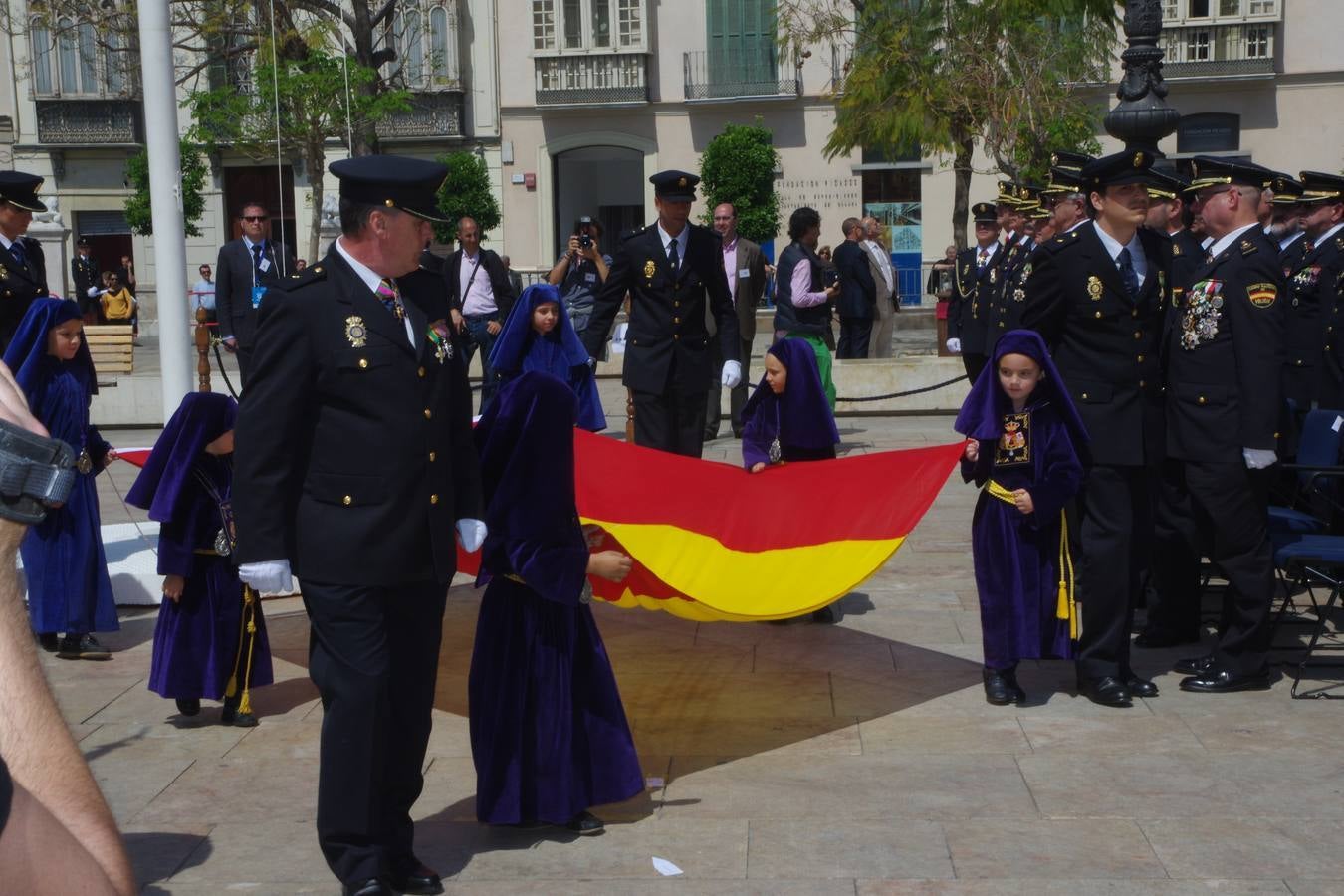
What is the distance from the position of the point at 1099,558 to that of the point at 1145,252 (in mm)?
1323

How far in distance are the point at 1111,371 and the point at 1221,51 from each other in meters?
34.3

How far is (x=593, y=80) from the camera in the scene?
39562mm

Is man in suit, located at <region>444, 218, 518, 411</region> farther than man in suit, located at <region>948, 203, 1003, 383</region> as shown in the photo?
Yes

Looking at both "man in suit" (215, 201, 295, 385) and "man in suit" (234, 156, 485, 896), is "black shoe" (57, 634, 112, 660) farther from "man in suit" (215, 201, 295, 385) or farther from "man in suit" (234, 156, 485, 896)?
"man in suit" (215, 201, 295, 385)

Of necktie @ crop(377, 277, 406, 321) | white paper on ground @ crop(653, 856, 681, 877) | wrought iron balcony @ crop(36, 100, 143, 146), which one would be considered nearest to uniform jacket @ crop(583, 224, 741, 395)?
necktie @ crop(377, 277, 406, 321)

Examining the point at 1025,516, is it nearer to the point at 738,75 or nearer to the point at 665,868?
the point at 665,868

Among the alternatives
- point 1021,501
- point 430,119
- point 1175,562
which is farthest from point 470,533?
point 430,119

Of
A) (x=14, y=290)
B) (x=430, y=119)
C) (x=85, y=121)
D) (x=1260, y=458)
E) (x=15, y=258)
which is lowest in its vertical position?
(x=1260, y=458)

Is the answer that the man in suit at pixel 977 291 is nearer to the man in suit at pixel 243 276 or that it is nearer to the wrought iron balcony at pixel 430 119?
the man in suit at pixel 243 276

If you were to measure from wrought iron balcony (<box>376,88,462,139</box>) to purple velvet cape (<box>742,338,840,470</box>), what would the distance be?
3317 cm

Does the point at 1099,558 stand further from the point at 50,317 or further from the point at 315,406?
the point at 50,317

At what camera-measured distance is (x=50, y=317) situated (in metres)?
7.62

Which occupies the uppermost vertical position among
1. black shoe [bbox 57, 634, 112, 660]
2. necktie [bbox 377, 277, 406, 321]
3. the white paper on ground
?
necktie [bbox 377, 277, 406, 321]

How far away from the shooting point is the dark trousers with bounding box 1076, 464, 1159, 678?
22.0 feet
